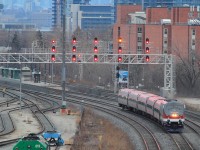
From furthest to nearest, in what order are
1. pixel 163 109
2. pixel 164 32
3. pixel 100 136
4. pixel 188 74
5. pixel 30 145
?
pixel 164 32 → pixel 188 74 → pixel 163 109 → pixel 100 136 → pixel 30 145

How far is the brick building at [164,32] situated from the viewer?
77.1 m

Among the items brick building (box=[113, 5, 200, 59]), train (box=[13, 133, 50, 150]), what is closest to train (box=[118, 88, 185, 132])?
train (box=[13, 133, 50, 150])

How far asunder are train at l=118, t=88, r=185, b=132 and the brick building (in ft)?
99.2

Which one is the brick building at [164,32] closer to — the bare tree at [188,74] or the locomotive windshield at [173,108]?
the bare tree at [188,74]

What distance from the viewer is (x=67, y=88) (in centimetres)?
6988

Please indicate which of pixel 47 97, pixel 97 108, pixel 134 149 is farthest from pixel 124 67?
pixel 134 149

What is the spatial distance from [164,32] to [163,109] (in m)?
43.3

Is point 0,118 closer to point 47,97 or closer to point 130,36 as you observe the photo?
point 47,97

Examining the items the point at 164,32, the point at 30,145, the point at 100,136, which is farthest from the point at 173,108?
the point at 164,32

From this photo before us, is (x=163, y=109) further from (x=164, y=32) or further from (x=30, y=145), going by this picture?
(x=164, y=32)

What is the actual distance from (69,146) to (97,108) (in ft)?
63.5

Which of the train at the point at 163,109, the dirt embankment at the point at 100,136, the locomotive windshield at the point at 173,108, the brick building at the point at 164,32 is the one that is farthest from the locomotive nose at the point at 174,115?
the brick building at the point at 164,32

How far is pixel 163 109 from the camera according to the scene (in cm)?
3591

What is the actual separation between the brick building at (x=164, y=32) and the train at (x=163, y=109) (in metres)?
30.2
